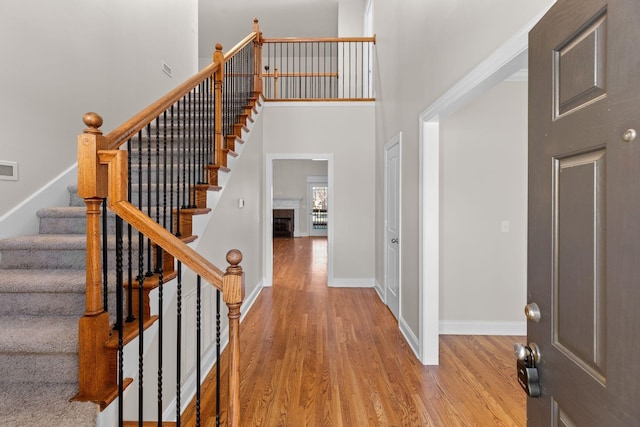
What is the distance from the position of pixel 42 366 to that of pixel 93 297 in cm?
42

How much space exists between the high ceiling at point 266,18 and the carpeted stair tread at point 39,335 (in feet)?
24.6

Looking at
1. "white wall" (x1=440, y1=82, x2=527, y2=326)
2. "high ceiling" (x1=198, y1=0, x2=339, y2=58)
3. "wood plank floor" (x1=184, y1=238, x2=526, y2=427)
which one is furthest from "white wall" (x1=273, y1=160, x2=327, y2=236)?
"white wall" (x1=440, y1=82, x2=527, y2=326)

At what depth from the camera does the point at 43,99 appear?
2.44 metres

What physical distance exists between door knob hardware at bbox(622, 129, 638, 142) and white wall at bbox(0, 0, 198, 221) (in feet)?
10.1

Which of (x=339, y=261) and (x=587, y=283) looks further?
(x=339, y=261)

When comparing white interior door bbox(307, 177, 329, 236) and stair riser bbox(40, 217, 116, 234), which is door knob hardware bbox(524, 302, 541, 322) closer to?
stair riser bbox(40, 217, 116, 234)

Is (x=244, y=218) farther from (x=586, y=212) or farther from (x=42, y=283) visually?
(x=586, y=212)

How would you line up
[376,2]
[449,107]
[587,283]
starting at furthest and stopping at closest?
[376,2]
[449,107]
[587,283]

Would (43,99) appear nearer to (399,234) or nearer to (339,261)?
(399,234)

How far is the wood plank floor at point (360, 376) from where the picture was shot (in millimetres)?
2076

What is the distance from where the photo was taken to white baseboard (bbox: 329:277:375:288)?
517cm

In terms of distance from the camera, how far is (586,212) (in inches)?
31.8

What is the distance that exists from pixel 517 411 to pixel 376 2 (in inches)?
206

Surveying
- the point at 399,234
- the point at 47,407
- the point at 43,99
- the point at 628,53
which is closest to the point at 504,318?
the point at 399,234
